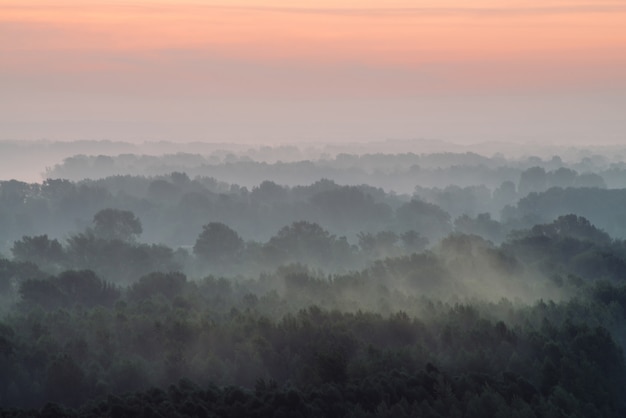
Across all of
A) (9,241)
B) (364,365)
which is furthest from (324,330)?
(9,241)

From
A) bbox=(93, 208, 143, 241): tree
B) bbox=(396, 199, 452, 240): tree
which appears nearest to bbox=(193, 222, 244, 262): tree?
bbox=(93, 208, 143, 241): tree

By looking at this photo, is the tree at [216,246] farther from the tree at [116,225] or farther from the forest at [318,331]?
the tree at [116,225]

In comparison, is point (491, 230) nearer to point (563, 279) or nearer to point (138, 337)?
point (563, 279)

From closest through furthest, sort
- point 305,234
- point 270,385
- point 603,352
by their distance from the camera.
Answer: point 270,385 < point 603,352 < point 305,234

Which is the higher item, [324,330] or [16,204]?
[324,330]

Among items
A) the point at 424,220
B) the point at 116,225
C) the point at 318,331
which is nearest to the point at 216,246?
the point at 116,225

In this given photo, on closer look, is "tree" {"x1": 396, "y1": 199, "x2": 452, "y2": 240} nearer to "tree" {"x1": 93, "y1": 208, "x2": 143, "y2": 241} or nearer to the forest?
the forest

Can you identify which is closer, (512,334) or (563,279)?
(512,334)
